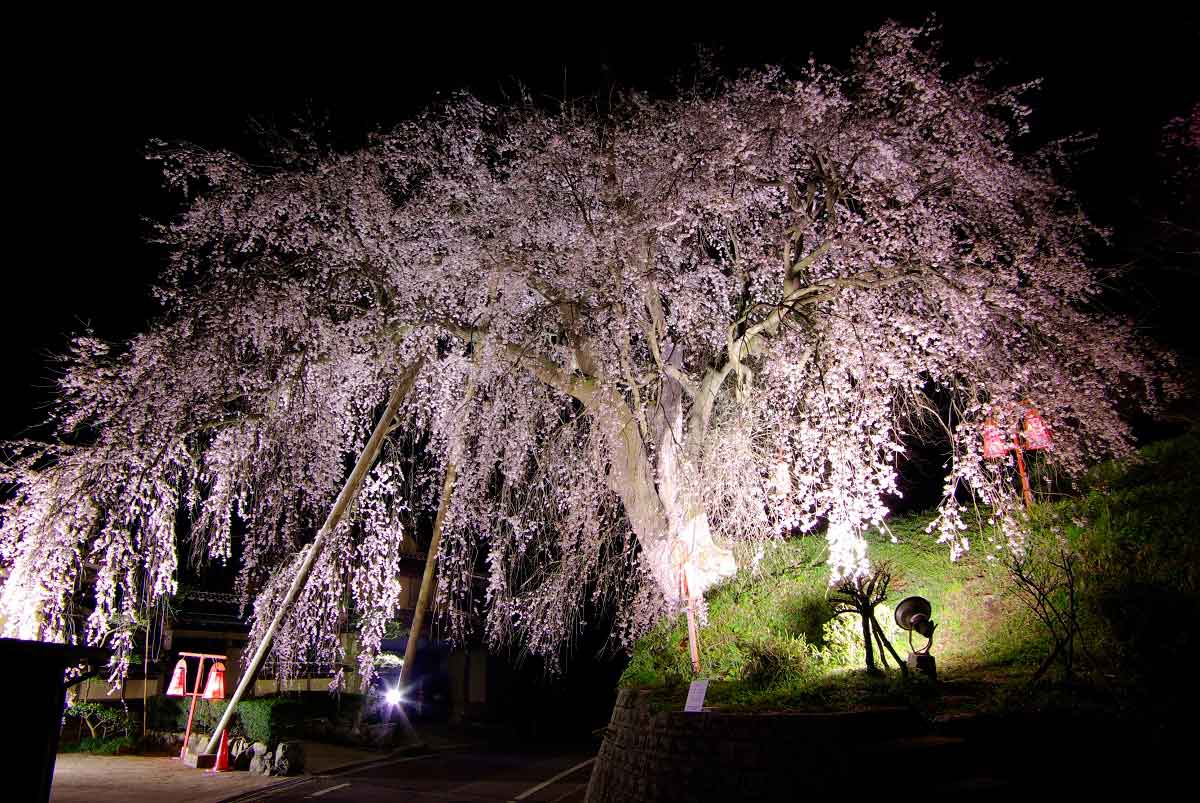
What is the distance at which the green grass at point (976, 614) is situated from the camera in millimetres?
6414

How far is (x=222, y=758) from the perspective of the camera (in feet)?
44.7

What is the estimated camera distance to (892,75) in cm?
884

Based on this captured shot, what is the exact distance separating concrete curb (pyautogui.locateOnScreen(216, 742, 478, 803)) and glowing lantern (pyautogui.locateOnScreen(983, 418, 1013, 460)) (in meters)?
11.8

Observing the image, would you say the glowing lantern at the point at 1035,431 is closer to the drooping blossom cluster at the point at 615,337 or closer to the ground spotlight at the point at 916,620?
the drooping blossom cluster at the point at 615,337

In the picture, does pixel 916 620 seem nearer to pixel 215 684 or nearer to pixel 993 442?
pixel 993 442

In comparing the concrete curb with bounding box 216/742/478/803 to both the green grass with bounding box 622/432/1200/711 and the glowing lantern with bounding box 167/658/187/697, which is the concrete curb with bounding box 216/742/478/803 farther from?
the green grass with bounding box 622/432/1200/711

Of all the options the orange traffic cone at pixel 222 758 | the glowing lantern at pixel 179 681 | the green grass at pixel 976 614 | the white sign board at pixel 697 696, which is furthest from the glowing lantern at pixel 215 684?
the white sign board at pixel 697 696

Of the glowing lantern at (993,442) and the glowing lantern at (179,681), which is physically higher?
the glowing lantern at (993,442)

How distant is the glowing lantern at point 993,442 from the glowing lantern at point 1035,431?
0.74 feet

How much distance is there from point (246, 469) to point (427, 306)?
141 inches

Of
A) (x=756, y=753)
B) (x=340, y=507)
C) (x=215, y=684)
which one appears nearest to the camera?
(x=756, y=753)

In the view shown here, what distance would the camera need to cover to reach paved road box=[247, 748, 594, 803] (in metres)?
11.5

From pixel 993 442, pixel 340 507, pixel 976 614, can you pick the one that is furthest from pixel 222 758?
pixel 993 442

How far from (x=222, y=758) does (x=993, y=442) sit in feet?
48.2
